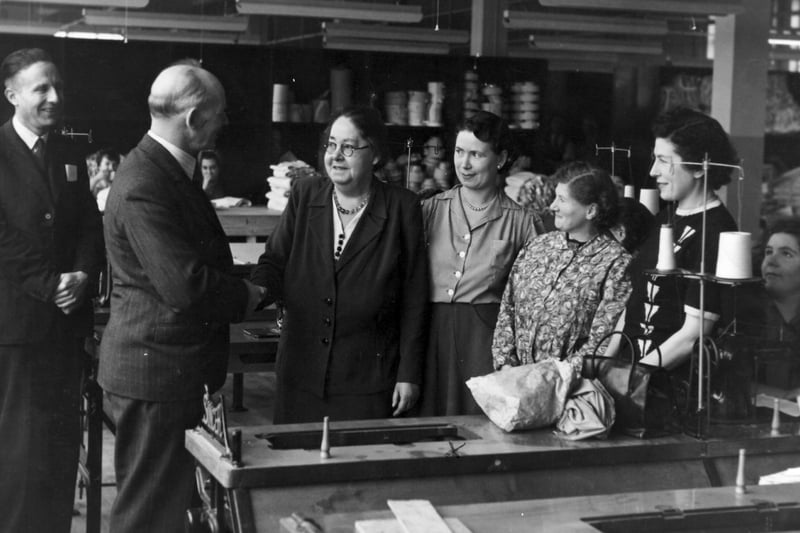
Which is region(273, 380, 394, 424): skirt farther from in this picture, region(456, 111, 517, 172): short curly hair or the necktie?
the necktie

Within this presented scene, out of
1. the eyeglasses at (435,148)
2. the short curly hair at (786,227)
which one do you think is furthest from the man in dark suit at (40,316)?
the eyeglasses at (435,148)

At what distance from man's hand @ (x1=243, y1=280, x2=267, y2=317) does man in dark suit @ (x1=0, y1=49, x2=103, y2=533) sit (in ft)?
2.90

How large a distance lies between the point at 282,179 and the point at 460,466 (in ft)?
13.2

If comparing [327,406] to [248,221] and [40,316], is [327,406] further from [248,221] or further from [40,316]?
[248,221]

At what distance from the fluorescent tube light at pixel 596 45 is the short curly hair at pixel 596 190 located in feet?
8.08

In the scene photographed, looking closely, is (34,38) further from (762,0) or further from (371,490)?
(371,490)

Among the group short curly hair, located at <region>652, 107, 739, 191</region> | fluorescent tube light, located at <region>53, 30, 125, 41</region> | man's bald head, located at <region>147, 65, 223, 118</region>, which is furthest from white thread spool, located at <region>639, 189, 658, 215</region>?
fluorescent tube light, located at <region>53, 30, 125, 41</region>

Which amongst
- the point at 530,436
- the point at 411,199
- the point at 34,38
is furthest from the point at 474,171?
the point at 34,38

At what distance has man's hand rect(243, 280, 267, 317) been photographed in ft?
8.46

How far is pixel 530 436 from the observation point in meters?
2.40

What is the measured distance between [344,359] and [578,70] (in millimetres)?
3985

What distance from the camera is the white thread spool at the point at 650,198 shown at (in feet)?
13.0

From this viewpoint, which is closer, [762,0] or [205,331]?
[205,331]

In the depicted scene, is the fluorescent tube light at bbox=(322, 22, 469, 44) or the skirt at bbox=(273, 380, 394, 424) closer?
the skirt at bbox=(273, 380, 394, 424)
